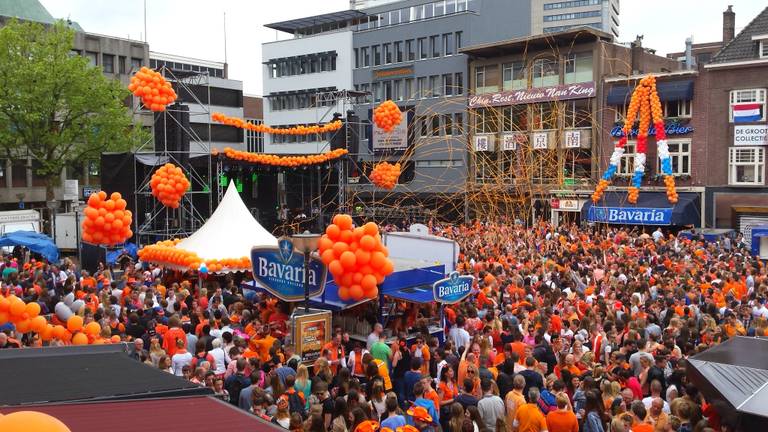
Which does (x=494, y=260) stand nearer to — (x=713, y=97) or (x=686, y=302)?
(x=686, y=302)

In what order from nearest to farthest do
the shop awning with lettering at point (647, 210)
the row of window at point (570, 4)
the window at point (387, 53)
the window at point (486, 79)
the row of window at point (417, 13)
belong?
the shop awning with lettering at point (647, 210) → the window at point (486, 79) → the row of window at point (417, 13) → the window at point (387, 53) → the row of window at point (570, 4)

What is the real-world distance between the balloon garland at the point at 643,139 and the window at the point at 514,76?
8584mm

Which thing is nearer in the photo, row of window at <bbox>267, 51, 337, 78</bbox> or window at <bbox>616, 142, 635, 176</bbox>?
window at <bbox>616, 142, 635, 176</bbox>

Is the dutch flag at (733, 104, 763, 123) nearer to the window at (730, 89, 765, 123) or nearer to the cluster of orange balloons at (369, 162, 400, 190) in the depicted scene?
the window at (730, 89, 765, 123)

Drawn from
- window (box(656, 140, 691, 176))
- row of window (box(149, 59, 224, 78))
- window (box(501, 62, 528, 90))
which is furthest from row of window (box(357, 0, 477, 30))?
row of window (box(149, 59, 224, 78))

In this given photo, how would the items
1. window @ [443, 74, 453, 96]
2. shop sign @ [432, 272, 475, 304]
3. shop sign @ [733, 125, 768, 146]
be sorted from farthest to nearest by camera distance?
window @ [443, 74, 453, 96] < shop sign @ [733, 125, 768, 146] < shop sign @ [432, 272, 475, 304]

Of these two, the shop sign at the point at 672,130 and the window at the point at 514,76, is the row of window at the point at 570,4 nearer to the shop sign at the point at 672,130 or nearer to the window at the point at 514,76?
the window at the point at 514,76

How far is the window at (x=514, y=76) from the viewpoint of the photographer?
129ft

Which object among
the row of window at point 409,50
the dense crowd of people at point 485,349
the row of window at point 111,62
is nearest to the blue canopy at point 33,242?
Answer: the dense crowd of people at point 485,349

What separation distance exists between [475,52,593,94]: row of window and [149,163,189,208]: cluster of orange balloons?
1894 cm

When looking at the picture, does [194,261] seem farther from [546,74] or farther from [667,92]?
[546,74]

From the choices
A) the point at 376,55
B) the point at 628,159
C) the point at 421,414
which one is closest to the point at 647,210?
the point at 628,159

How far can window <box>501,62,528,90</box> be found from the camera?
39.2 metres

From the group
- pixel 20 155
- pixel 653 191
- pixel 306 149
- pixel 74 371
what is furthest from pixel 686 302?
pixel 306 149
